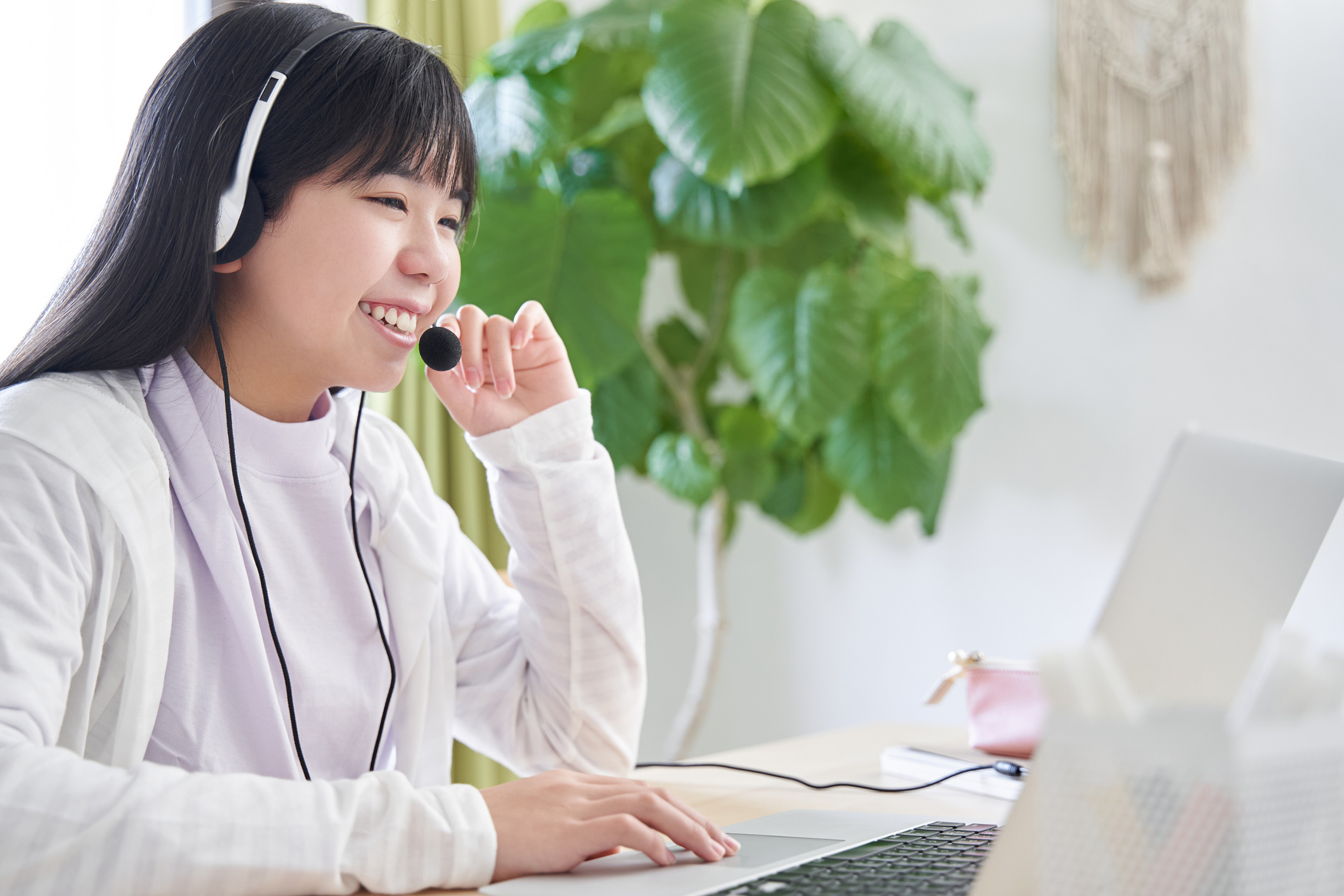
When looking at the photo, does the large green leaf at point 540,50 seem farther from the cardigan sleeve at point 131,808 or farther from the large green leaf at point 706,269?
the cardigan sleeve at point 131,808

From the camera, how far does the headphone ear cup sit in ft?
2.71

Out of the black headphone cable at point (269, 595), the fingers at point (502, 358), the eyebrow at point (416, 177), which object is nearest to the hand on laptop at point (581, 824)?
the black headphone cable at point (269, 595)

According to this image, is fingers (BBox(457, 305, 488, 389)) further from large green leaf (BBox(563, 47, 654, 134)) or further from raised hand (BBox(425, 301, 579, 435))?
large green leaf (BBox(563, 47, 654, 134))

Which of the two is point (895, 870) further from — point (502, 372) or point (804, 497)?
point (804, 497)

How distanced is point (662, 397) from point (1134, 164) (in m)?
1.00

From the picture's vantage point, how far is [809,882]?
1.80 ft

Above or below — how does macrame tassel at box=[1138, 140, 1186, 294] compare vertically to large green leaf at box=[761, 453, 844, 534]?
above

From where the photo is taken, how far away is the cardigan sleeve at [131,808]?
52 cm

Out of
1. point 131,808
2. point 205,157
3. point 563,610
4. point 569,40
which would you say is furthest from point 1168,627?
point 569,40

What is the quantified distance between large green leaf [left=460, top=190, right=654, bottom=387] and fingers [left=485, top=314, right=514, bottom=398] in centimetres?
77

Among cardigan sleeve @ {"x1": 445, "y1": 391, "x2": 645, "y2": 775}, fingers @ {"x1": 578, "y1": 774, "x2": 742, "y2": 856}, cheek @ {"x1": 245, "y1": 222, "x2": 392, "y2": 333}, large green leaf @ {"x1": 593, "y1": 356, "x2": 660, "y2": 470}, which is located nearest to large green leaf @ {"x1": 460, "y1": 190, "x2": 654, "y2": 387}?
large green leaf @ {"x1": 593, "y1": 356, "x2": 660, "y2": 470}

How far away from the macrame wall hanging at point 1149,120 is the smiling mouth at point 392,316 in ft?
5.13

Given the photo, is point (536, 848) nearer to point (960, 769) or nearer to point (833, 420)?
point (960, 769)

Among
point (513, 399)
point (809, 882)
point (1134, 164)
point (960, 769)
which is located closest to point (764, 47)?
point (1134, 164)
